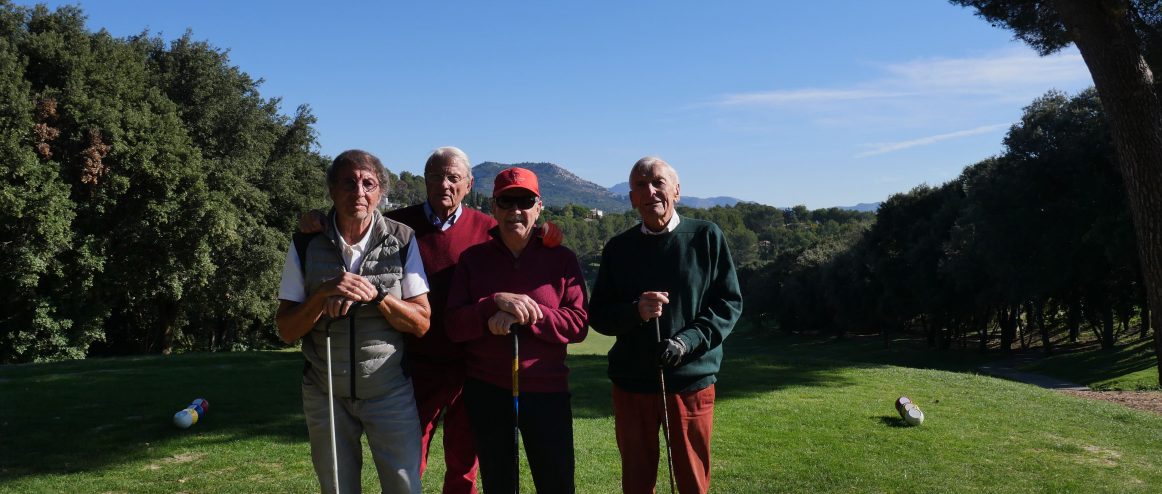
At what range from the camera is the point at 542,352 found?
→ 3.83 metres

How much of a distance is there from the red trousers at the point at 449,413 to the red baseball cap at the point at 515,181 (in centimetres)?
100

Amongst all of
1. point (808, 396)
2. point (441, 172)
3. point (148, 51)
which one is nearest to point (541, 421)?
point (441, 172)

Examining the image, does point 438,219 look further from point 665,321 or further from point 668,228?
point 665,321

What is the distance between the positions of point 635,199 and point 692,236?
1.14 ft

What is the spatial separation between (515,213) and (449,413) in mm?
1212

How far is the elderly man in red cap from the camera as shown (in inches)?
148

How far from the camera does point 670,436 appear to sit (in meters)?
4.02

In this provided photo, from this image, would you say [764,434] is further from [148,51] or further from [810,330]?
[810,330]

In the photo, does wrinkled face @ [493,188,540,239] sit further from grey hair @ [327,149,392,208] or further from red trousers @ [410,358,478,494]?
red trousers @ [410,358,478,494]

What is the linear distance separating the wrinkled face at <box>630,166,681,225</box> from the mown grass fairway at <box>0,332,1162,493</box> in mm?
3457

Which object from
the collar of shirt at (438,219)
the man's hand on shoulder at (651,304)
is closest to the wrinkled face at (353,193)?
the collar of shirt at (438,219)

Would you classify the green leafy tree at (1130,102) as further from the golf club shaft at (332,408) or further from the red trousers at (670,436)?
the golf club shaft at (332,408)

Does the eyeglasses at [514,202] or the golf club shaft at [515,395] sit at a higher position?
the eyeglasses at [514,202]

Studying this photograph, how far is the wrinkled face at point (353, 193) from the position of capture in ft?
12.0
